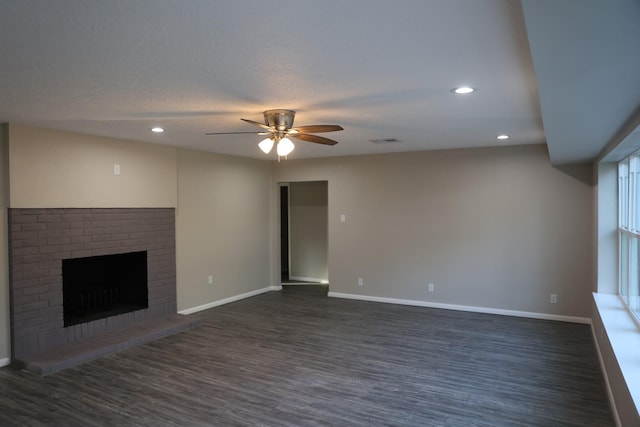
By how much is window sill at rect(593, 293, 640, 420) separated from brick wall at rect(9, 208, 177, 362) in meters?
4.85

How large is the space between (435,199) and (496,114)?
2.61m

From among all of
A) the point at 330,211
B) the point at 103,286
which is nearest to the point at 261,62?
the point at 103,286

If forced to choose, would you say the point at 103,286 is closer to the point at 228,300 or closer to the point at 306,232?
the point at 228,300

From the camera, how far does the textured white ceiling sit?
176 centimetres

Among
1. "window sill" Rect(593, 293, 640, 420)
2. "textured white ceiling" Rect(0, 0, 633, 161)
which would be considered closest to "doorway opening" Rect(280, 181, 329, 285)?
"textured white ceiling" Rect(0, 0, 633, 161)

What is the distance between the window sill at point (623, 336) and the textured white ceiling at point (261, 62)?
182 centimetres

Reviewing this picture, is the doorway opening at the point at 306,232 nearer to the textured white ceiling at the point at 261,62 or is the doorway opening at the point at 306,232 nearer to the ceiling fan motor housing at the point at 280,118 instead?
the textured white ceiling at the point at 261,62

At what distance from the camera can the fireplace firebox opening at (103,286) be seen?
497cm

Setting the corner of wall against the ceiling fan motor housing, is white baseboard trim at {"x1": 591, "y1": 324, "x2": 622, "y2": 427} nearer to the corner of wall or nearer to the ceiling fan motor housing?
the ceiling fan motor housing

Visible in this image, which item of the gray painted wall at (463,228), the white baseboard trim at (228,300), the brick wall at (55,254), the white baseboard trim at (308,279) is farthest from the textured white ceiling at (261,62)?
the white baseboard trim at (308,279)

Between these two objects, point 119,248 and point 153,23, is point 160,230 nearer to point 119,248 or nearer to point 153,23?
point 119,248

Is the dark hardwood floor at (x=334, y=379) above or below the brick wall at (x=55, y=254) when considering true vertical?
below

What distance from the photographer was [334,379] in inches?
147

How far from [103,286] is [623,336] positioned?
5373mm
